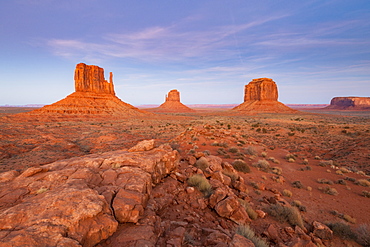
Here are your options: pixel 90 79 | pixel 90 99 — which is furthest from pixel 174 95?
pixel 90 99

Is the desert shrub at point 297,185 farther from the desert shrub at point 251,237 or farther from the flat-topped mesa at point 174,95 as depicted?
the flat-topped mesa at point 174,95

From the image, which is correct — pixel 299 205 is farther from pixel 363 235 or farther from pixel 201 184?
pixel 201 184

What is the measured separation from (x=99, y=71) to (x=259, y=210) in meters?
83.8

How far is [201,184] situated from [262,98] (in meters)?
109

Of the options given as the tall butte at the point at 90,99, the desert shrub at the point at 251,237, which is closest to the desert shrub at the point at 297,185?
the desert shrub at the point at 251,237

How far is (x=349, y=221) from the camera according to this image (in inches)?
223

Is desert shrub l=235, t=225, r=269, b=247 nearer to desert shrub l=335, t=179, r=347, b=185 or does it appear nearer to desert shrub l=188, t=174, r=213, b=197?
desert shrub l=188, t=174, r=213, b=197

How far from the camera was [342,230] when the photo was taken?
5070 millimetres

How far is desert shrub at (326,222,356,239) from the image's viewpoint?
4.95 meters

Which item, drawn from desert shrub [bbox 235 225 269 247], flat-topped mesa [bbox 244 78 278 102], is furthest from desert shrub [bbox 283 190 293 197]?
flat-topped mesa [bbox 244 78 278 102]

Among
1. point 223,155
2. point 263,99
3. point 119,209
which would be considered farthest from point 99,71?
point 263,99

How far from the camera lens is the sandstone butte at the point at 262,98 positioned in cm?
9512

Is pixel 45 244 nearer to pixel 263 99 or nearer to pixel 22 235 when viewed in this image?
pixel 22 235

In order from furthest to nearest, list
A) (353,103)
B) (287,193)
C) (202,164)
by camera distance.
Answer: (353,103) → (202,164) → (287,193)
